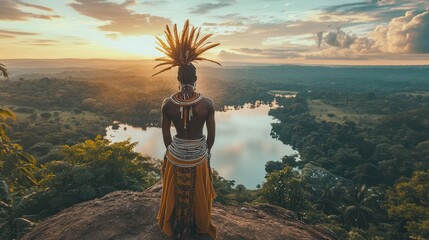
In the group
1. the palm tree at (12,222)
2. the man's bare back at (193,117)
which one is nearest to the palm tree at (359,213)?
the palm tree at (12,222)

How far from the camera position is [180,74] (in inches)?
202

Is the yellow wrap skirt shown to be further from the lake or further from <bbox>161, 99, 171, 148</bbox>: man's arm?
the lake

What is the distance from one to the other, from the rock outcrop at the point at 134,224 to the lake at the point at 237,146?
4328 cm

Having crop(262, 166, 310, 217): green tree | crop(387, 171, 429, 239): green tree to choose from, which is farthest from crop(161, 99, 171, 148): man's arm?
crop(387, 171, 429, 239): green tree

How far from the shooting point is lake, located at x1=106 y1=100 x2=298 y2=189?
57150mm

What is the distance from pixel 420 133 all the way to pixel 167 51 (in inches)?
3402

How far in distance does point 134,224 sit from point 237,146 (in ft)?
223

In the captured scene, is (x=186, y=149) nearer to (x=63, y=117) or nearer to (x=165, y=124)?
(x=165, y=124)

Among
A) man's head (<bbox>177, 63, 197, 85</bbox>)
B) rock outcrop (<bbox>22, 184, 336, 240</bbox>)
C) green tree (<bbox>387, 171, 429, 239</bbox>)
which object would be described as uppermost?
man's head (<bbox>177, 63, 197, 85</bbox>)

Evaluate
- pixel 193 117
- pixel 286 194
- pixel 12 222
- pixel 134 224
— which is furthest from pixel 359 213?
pixel 193 117

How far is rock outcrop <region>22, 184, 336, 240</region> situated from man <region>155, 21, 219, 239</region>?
2.45ft

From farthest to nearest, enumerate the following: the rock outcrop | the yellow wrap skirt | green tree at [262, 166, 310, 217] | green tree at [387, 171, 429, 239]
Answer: green tree at [387, 171, 429, 239], green tree at [262, 166, 310, 217], the rock outcrop, the yellow wrap skirt

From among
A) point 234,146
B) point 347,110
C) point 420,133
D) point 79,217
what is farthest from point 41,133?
point 347,110

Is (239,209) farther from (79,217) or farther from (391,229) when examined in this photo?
(391,229)
